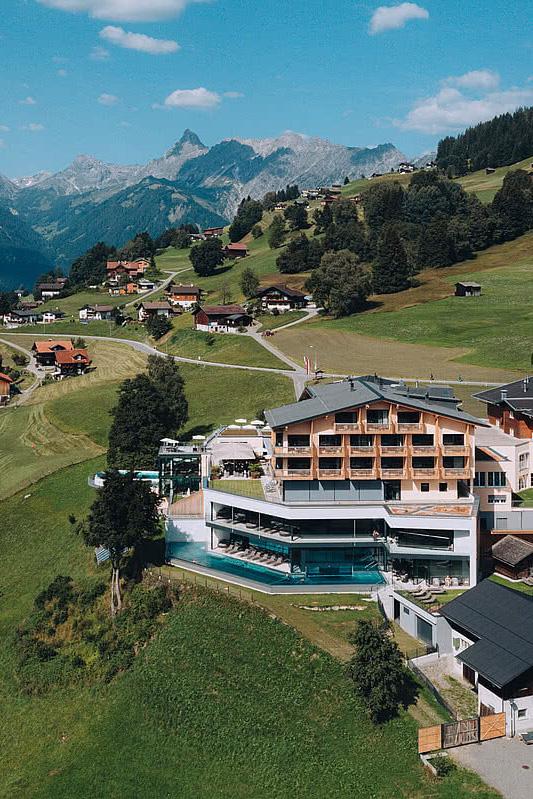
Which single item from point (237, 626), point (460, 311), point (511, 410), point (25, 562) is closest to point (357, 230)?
point (460, 311)

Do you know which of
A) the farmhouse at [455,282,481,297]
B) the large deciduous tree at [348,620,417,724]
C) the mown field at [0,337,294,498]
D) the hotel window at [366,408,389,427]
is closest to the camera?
the large deciduous tree at [348,620,417,724]

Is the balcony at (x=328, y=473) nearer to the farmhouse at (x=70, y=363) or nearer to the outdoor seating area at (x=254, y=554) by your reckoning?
the outdoor seating area at (x=254, y=554)

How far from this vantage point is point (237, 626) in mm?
36719

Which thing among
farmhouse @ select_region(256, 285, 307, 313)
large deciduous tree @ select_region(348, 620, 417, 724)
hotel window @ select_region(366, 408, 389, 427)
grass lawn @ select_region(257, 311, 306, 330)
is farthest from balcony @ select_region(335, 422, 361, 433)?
farmhouse @ select_region(256, 285, 307, 313)

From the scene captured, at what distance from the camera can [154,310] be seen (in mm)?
138500

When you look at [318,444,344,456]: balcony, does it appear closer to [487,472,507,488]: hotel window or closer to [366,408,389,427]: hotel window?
[366,408,389,427]: hotel window

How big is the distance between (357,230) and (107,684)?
418 feet

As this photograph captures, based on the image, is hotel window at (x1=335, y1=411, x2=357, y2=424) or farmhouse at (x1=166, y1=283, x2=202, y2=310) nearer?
hotel window at (x1=335, y1=411, x2=357, y2=424)

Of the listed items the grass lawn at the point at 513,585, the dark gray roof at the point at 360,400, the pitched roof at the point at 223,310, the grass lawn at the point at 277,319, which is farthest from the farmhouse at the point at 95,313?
the grass lawn at the point at 513,585

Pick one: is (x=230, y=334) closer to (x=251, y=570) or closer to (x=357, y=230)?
(x=357, y=230)

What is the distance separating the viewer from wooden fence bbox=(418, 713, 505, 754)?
2866cm

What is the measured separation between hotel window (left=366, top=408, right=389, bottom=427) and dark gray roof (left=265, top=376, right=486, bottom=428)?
838 mm

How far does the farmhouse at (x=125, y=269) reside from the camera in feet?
597

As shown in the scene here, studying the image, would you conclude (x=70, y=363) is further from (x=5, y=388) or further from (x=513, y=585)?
(x=513, y=585)
